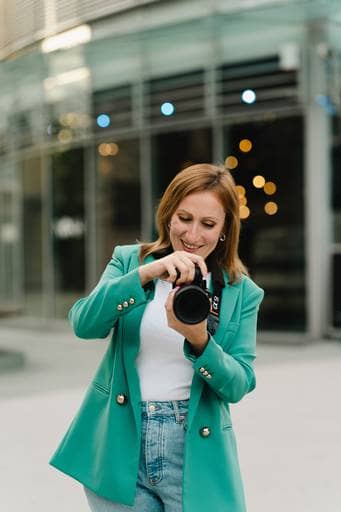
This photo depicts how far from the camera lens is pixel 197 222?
2.14 meters

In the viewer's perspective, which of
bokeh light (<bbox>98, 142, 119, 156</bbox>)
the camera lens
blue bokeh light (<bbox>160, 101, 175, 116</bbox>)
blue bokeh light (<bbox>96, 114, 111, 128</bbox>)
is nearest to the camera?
the camera lens

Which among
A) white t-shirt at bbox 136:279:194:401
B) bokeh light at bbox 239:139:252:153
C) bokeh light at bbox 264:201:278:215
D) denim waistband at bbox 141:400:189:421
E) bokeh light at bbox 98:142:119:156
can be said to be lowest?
denim waistband at bbox 141:400:189:421

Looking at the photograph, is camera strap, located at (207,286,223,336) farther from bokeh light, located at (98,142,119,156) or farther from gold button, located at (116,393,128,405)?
bokeh light, located at (98,142,119,156)

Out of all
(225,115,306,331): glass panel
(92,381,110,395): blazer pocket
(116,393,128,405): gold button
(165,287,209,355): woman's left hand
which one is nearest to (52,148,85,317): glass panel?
(225,115,306,331): glass panel

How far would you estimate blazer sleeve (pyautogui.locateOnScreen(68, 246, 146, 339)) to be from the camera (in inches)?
81.5

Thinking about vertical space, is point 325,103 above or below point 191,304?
above

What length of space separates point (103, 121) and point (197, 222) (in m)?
13.9

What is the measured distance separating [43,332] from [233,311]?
1490 centimetres

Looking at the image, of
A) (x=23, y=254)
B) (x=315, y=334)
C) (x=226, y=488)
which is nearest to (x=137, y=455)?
(x=226, y=488)

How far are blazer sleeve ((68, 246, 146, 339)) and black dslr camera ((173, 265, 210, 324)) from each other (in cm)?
23

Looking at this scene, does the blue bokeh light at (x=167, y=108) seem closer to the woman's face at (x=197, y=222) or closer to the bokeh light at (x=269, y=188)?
the bokeh light at (x=269, y=188)

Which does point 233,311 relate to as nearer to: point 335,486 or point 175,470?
point 175,470

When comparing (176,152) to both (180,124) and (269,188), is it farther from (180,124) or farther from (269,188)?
(269,188)

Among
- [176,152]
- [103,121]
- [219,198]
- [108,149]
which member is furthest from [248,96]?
[219,198]
